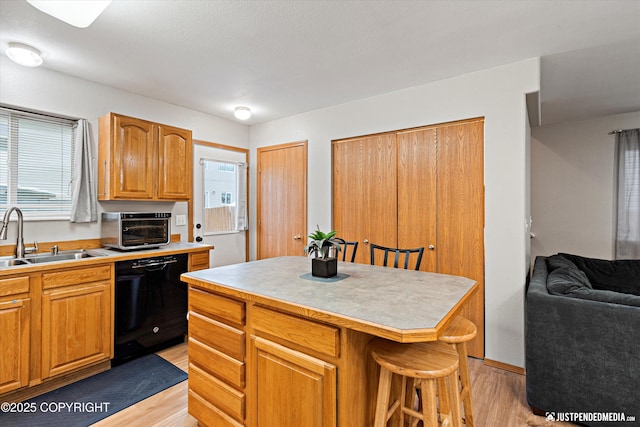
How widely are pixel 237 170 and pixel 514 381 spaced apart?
13.2 feet

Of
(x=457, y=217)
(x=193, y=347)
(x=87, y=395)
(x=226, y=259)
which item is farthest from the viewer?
(x=226, y=259)

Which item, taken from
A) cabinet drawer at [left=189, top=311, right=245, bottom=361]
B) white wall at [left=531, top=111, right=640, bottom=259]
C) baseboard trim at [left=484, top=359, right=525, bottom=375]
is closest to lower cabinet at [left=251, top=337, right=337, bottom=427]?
cabinet drawer at [left=189, top=311, right=245, bottom=361]

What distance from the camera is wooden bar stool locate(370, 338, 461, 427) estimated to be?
3.99 feet

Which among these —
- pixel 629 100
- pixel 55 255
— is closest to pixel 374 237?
pixel 55 255

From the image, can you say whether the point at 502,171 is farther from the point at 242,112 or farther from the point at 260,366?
the point at 242,112

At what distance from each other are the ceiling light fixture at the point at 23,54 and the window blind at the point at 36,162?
1.73 feet

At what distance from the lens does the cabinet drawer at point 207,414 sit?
5.45ft

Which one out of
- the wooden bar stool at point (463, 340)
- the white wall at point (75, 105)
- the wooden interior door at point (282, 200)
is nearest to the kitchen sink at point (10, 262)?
the white wall at point (75, 105)

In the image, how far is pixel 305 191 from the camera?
4.07m

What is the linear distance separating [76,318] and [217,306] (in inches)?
60.0

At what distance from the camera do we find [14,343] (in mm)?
2096

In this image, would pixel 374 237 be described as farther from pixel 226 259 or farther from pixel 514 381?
pixel 226 259

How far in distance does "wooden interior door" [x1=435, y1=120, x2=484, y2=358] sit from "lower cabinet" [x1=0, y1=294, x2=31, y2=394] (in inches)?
133

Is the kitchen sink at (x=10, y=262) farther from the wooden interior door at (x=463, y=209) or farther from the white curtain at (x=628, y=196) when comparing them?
the white curtain at (x=628, y=196)
